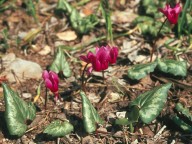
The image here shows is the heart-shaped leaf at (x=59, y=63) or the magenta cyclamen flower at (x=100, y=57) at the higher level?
the magenta cyclamen flower at (x=100, y=57)

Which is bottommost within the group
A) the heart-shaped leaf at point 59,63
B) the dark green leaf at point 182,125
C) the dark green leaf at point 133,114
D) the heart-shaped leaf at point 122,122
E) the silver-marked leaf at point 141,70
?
the dark green leaf at point 182,125

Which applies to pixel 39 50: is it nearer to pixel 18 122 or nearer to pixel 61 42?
pixel 61 42

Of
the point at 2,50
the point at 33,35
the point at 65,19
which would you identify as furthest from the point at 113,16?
the point at 2,50

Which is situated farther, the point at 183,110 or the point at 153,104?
the point at 183,110

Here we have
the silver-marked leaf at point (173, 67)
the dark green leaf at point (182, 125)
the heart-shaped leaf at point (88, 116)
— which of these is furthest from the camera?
the silver-marked leaf at point (173, 67)

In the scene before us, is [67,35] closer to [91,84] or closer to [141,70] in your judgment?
[91,84]

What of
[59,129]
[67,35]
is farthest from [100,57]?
[67,35]

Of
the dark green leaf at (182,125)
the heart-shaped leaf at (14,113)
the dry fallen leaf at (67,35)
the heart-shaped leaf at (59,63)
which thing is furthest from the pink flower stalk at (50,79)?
the dry fallen leaf at (67,35)

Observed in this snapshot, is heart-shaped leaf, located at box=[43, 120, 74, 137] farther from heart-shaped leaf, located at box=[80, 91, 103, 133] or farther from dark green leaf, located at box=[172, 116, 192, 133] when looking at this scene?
dark green leaf, located at box=[172, 116, 192, 133]

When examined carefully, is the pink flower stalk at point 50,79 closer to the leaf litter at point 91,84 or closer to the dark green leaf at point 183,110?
the leaf litter at point 91,84
